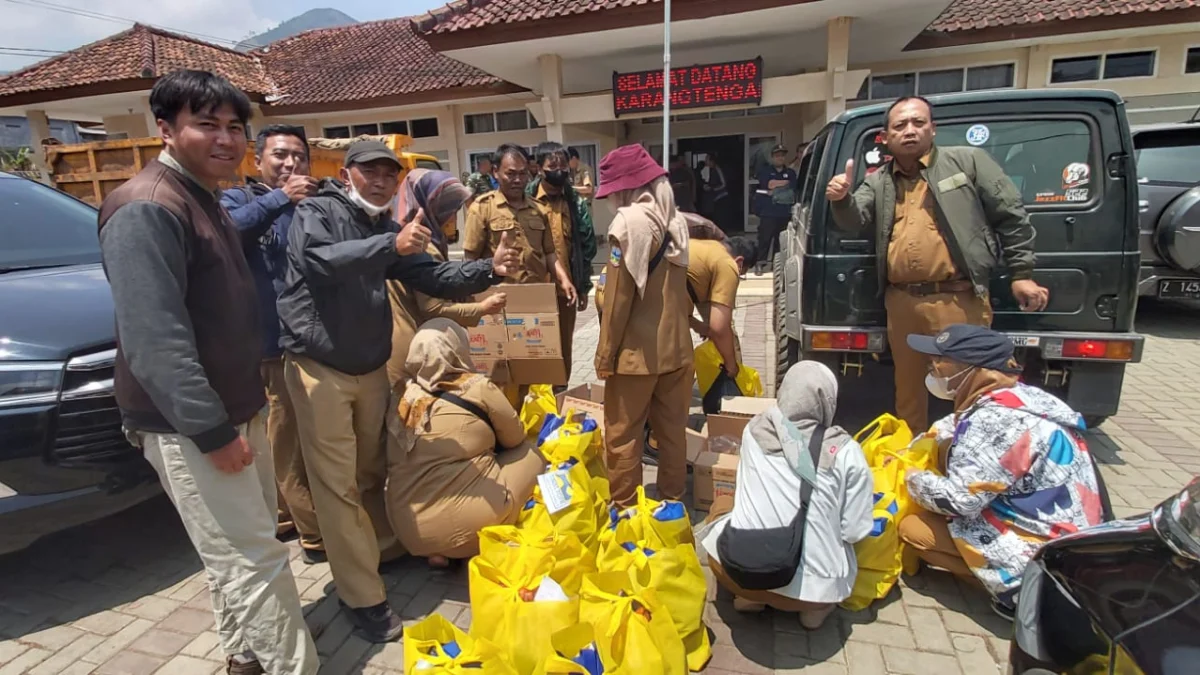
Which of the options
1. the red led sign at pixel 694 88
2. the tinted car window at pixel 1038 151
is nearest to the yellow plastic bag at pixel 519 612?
the tinted car window at pixel 1038 151

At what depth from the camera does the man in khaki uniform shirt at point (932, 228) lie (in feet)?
10.4

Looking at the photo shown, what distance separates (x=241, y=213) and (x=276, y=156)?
1.77 ft

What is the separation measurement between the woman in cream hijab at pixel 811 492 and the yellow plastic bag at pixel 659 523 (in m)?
0.15

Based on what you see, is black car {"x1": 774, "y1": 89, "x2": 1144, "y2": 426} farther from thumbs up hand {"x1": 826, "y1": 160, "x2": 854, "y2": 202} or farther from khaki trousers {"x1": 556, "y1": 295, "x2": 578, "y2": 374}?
Result: khaki trousers {"x1": 556, "y1": 295, "x2": 578, "y2": 374}

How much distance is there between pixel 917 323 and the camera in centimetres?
336

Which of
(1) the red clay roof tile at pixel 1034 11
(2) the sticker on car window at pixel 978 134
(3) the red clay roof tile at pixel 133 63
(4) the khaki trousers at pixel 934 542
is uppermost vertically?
(3) the red clay roof tile at pixel 133 63

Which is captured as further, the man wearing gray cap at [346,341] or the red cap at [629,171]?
the red cap at [629,171]

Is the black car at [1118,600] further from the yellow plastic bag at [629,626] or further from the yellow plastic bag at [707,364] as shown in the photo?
the yellow plastic bag at [707,364]

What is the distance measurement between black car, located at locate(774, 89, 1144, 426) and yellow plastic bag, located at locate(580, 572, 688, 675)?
2.24m

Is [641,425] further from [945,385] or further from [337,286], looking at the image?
[337,286]

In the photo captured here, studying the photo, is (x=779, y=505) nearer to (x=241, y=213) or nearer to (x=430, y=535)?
(x=430, y=535)

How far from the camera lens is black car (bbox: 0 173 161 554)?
252 centimetres

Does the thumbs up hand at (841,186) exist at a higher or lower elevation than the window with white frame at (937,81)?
lower

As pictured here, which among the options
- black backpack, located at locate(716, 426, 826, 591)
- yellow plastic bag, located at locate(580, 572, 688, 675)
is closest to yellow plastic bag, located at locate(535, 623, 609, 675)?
yellow plastic bag, located at locate(580, 572, 688, 675)
